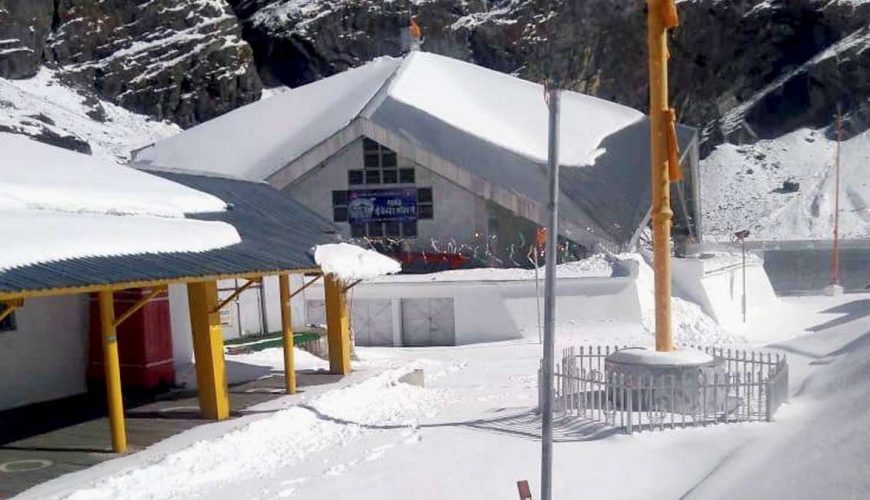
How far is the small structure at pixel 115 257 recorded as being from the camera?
1048 centimetres

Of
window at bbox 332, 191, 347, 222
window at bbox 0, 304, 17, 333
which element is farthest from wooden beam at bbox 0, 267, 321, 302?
window at bbox 332, 191, 347, 222

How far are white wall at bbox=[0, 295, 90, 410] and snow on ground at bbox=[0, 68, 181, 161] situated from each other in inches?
1715

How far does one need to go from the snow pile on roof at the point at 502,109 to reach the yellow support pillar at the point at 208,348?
1844 cm

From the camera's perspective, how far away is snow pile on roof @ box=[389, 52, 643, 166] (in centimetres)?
3203

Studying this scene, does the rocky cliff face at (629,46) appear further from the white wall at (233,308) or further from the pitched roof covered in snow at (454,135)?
the white wall at (233,308)

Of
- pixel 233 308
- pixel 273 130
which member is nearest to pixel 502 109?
pixel 273 130

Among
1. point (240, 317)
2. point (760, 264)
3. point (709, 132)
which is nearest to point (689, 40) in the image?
point (709, 132)

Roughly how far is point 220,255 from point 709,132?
8819 cm

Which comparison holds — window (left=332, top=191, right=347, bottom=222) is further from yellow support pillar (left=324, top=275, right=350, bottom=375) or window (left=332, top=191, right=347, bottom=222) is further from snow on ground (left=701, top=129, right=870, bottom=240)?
snow on ground (left=701, top=129, right=870, bottom=240)

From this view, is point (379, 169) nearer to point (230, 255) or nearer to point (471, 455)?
point (230, 255)

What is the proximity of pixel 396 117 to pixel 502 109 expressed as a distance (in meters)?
5.98

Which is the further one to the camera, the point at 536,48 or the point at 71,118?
the point at 536,48

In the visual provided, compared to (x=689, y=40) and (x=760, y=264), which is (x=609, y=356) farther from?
(x=689, y=40)

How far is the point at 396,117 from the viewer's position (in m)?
30.8
